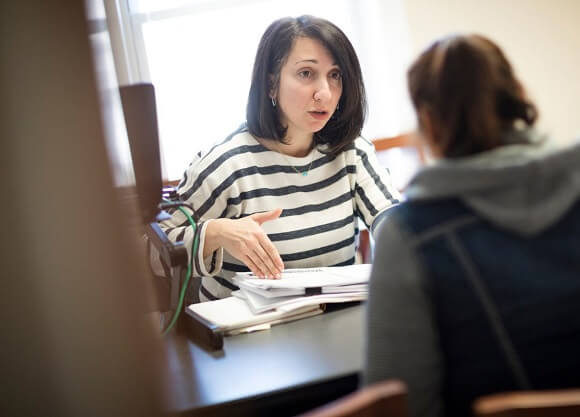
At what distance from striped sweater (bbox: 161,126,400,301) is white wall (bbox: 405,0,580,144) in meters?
1.39

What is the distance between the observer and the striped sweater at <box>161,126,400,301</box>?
173 cm

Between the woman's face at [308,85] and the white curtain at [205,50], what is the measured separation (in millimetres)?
1219

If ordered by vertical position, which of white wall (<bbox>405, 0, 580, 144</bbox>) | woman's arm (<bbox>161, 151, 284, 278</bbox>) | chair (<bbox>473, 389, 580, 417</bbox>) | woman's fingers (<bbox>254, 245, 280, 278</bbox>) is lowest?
chair (<bbox>473, 389, 580, 417</bbox>)

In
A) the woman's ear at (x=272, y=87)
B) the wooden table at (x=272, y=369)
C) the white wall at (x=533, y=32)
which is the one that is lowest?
the wooden table at (x=272, y=369)

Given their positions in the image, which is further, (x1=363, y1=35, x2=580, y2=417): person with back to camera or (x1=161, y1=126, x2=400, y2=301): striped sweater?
(x1=161, y1=126, x2=400, y2=301): striped sweater

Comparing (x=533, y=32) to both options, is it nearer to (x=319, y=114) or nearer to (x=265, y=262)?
(x=319, y=114)

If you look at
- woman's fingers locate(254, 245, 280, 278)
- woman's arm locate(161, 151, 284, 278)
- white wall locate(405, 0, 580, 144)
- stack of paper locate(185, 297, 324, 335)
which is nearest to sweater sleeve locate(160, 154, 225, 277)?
woman's arm locate(161, 151, 284, 278)

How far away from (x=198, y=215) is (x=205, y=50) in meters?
1.52

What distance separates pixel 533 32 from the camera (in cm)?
304

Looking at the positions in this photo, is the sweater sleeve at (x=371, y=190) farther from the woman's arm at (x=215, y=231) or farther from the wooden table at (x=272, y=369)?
the wooden table at (x=272, y=369)

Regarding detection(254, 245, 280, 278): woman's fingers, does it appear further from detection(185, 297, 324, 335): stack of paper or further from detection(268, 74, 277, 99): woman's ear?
detection(268, 74, 277, 99): woman's ear

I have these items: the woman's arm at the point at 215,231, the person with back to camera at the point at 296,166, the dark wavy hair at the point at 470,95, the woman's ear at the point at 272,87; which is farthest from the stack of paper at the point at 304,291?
the woman's ear at the point at 272,87

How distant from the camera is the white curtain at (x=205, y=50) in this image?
297 centimetres

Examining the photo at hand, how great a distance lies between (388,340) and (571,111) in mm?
2831
